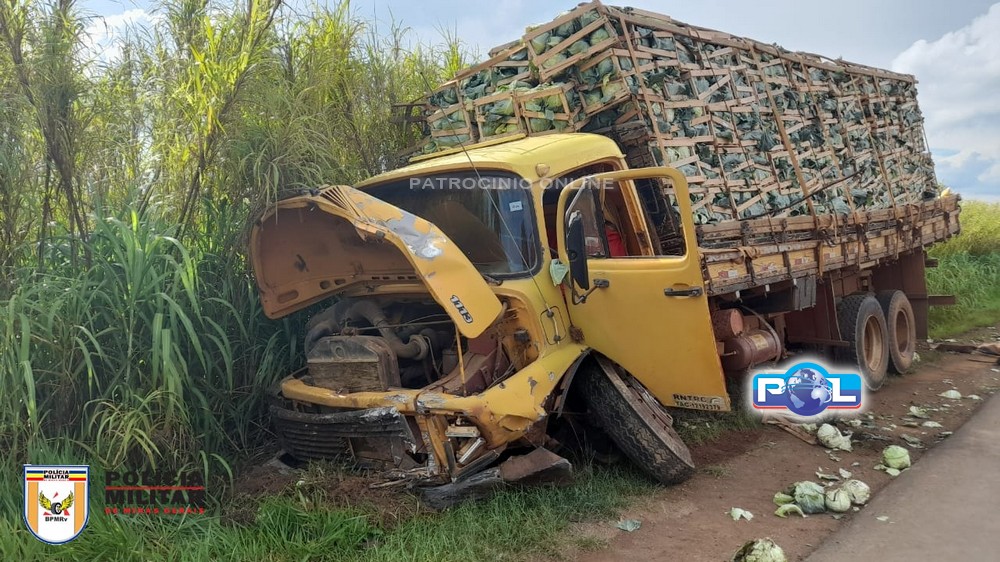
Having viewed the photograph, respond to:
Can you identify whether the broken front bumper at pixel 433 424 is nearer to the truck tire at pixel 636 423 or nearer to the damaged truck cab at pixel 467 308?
the damaged truck cab at pixel 467 308

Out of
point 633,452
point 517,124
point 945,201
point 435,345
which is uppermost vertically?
point 517,124

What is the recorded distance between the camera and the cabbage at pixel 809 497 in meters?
3.94

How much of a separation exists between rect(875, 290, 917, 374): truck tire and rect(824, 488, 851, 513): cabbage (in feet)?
12.4

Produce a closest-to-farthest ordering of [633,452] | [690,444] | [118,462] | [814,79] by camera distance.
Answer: [118,462] → [633,452] → [690,444] → [814,79]

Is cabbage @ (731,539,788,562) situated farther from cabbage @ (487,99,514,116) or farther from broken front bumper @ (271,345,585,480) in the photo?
cabbage @ (487,99,514,116)

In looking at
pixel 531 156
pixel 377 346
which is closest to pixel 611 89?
pixel 531 156

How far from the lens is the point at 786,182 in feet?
20.0

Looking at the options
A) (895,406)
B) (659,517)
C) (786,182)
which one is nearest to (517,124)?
(786,182)

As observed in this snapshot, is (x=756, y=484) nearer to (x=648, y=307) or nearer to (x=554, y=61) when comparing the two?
(x=648, y=307)

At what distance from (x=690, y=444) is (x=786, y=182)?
2.57 meters

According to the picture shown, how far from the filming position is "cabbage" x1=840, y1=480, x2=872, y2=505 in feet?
13.2

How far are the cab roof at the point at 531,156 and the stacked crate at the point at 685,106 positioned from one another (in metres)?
0.61

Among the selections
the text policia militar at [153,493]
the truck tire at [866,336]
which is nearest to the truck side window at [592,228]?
the text policia militar at [153,493]

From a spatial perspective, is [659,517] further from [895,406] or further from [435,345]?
[895,406]
